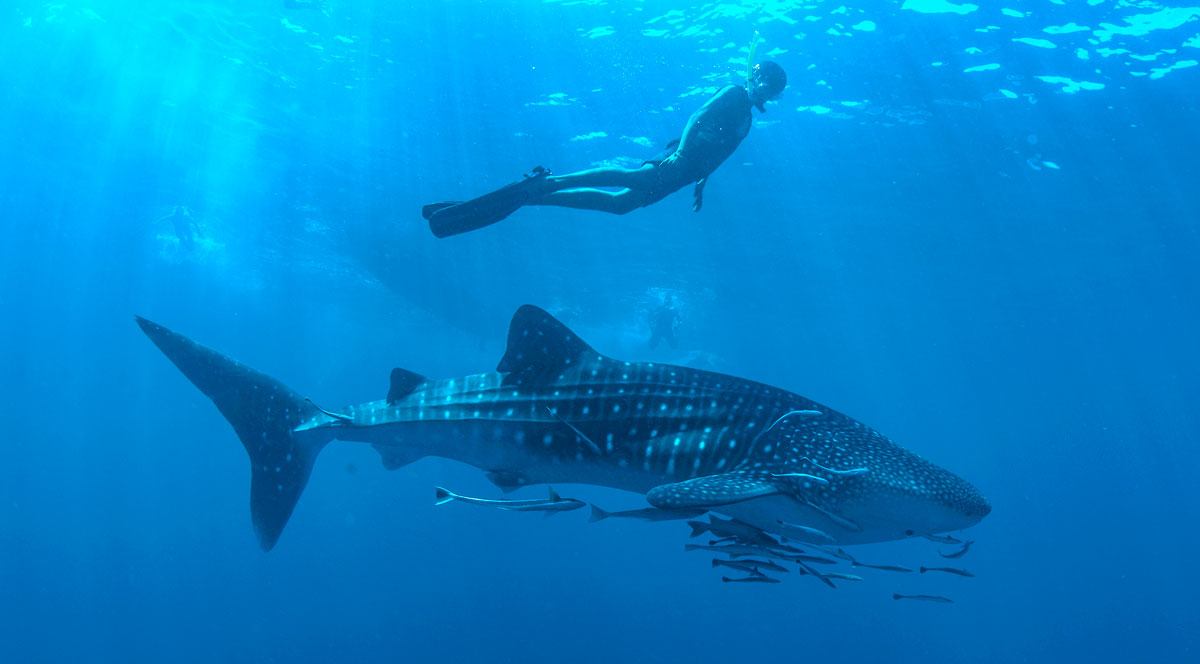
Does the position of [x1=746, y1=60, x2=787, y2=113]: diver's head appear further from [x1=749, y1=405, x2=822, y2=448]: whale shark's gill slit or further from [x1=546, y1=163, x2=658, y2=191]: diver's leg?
[x1=749, y1=405, x2=822, y2=448]: whale shark's gill slit

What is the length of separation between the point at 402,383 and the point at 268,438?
1185mm

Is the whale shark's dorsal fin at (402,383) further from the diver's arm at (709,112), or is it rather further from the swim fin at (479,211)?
the diver's arm at (709,112)

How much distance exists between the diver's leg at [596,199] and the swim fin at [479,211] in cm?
35

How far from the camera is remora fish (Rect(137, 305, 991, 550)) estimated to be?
353 centimetres

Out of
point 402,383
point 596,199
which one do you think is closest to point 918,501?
point 402,383

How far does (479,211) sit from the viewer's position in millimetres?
6453

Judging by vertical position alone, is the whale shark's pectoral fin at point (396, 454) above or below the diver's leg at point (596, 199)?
below

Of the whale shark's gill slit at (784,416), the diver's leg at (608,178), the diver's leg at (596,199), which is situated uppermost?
the diver's leg at (608,178)

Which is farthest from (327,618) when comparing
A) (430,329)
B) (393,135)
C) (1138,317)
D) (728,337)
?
(1138,317)

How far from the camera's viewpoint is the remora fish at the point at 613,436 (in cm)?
353

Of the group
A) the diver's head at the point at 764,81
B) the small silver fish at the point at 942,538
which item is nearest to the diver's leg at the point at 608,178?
the diver's head at the point at 764,81

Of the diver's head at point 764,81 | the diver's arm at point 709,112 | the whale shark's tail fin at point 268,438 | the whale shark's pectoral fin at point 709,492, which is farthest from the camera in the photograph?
the diver's head at point 764,81

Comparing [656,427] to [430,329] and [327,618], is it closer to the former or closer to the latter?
[327,618]

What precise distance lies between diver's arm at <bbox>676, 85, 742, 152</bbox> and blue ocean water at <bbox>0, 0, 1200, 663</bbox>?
7532 millimetres
